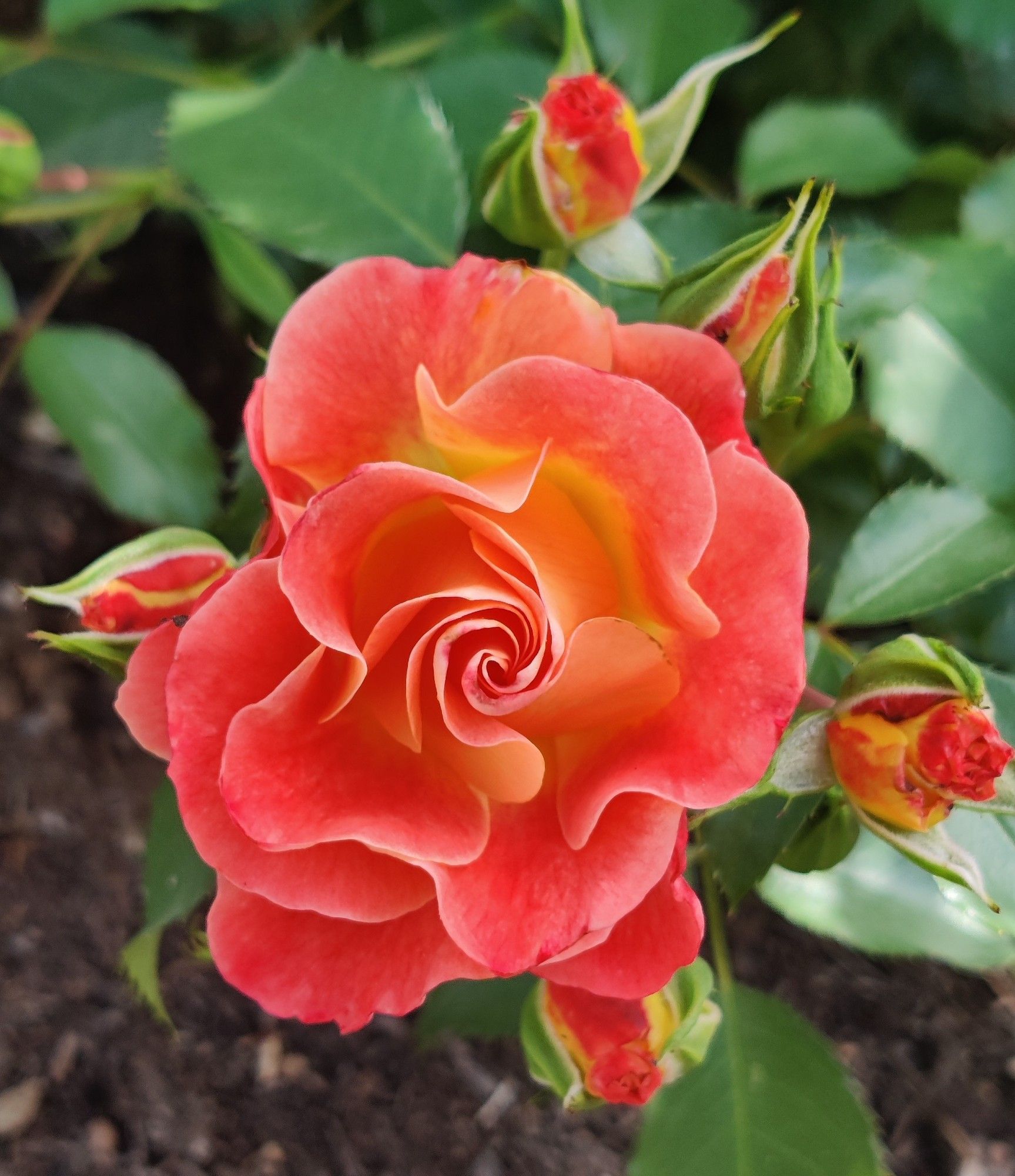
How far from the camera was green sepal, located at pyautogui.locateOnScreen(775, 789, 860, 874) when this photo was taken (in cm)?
48

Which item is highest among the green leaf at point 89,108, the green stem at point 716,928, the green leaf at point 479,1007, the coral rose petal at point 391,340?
the coral rose petal at point 391,340

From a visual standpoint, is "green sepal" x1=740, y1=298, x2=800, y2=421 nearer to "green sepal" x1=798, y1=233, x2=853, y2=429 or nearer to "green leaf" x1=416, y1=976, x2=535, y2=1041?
"green sepal" x1=798, y1=233, x2=853, y2=429

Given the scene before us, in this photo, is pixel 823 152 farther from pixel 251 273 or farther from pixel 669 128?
pixel 251 273

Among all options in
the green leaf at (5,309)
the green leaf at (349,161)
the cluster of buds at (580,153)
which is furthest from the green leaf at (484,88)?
the green leaf at (5,309)

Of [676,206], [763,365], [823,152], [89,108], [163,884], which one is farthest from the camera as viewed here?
[89,108]

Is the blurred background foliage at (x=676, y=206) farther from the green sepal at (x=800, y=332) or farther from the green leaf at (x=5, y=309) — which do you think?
the green sepal at (x=800, y=332)

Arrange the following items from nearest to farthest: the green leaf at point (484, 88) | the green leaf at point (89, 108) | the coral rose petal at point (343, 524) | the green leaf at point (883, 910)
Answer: the coral rose petal at point (343, 524) → the green leaf at point (883, 910) → the green leaf at point (484, 88) → the green leaf at point (89, 108)

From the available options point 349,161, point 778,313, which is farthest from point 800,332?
point 349,161

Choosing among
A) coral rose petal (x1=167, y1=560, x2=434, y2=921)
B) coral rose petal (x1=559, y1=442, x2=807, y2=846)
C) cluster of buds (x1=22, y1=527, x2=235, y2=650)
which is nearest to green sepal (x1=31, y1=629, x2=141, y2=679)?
cluster of buds (x1=22, y1=527, x2=235, y2=650)

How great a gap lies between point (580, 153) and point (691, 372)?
139mm

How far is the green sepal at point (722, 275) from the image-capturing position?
1.37 feet

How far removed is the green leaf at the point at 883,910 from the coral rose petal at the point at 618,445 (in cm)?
35

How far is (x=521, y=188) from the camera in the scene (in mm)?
495

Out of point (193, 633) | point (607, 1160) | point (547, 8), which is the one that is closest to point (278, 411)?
point (193, 633)
